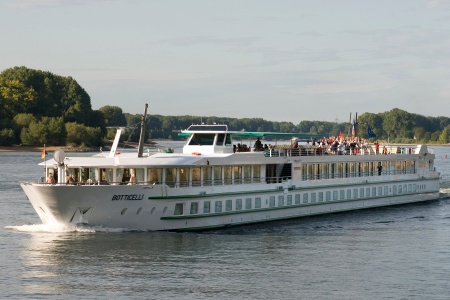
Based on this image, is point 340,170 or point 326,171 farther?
point 340,170

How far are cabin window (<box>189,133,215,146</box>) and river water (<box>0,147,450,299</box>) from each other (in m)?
4.89

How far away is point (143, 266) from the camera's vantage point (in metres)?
33.8

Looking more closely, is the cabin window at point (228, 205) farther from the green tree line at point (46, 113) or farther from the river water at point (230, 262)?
the green tree line at point (46, 113)

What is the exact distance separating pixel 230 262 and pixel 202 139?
12.5m

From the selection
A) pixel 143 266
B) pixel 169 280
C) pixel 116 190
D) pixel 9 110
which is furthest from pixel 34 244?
pixel 9 110

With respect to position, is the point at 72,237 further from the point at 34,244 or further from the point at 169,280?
the point at 169,280

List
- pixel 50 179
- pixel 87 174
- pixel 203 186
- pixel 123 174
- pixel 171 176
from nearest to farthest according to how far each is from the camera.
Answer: pixel 50 179 → pixel 123 174 → pixel 87 174 → pixel 171 176 → pixel 203 186

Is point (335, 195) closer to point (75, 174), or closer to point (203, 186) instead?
point (203, 186)

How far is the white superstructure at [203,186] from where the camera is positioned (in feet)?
128

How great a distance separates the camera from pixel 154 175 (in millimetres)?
41344

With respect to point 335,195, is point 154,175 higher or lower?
higher

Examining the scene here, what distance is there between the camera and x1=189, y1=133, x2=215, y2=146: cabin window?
45.8 m

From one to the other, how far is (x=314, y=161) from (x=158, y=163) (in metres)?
12.9

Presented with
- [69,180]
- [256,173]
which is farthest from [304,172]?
[69,180]
